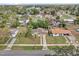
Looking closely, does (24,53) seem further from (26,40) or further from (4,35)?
(4,35)

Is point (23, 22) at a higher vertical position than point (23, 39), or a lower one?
higher

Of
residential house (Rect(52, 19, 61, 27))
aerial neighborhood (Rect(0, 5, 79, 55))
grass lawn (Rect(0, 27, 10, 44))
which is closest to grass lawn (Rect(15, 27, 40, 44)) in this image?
aerial neighborhood (Rect(0, 5, 79, 55))

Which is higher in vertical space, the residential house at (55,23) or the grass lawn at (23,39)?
the residential house at (55,23)

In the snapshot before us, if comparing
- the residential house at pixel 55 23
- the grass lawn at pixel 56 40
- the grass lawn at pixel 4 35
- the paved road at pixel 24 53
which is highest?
the residential house at pixel 55 23

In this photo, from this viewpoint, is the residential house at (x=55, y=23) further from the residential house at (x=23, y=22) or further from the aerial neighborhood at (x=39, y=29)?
the residential house at (x=23, y=22)

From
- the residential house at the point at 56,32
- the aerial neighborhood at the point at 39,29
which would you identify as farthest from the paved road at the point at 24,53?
the residential house at the point at 56,32

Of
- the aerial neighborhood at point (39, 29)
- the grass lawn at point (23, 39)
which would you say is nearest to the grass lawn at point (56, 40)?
the aerial neighborhood at point (39, 29)

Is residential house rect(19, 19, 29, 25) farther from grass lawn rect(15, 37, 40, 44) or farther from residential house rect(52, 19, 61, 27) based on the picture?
residential house rect(52, 19, 61, 27)

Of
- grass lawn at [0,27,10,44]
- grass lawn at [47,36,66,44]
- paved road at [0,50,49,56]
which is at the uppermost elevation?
grass lawn at [0,27,10,44]

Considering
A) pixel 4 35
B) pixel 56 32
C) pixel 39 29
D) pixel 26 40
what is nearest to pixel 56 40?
pixel 56 32

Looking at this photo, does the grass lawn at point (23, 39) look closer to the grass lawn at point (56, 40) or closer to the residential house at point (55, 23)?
the grass lawn at point (56, 40)
